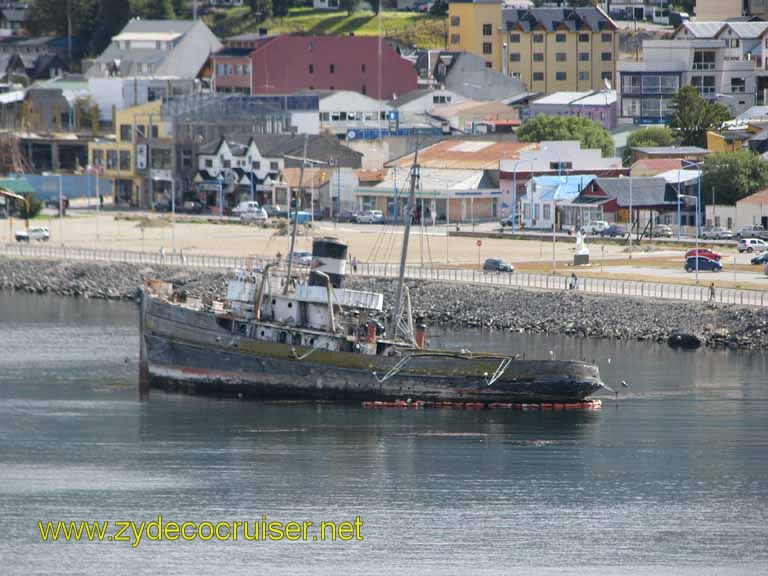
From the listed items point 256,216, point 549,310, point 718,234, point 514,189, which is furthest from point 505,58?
point 549,310

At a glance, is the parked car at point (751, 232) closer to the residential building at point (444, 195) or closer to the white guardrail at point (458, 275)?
the white guardrail at point (458, 275)

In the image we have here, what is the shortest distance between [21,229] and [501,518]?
50154 mm


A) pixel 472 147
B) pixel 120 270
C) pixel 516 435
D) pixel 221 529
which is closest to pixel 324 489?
pixel 221 529

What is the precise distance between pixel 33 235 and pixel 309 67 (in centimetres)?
3235

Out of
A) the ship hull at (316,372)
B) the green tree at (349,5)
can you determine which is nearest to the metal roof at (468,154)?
the ship hull at (316,372)

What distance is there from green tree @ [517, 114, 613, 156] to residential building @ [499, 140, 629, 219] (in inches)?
83.3

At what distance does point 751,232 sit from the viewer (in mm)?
74938

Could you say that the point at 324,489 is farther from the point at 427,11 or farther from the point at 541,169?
the point at 427,11

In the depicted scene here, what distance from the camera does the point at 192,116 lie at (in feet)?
315

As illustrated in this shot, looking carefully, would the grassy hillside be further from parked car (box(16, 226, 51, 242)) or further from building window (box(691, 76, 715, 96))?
parked car (box(16, 226, 51, 242))

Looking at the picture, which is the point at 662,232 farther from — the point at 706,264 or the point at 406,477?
the point at 406,477

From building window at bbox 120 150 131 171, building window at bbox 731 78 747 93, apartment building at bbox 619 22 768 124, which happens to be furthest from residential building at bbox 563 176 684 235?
building window at bbox 120 150 131 171

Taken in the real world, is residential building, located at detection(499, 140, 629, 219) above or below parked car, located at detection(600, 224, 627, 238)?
above

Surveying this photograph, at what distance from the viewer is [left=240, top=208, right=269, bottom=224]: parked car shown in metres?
85.4
